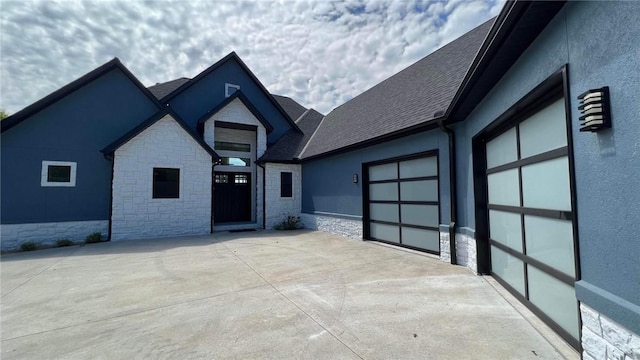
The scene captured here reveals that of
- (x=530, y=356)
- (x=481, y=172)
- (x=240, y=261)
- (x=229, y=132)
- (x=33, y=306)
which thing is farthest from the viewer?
(x=229, y=132)

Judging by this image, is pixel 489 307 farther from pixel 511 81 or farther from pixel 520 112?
pixel 511 81

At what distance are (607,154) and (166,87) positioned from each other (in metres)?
18.2

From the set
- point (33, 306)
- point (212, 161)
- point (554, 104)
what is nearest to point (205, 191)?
point (212, 161)

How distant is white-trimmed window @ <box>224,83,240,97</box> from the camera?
49.2 feet

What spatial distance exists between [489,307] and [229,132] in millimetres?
13352

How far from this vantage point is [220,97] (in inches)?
583

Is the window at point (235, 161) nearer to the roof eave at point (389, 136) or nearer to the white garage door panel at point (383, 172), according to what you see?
the roof eave at point (389, 136)

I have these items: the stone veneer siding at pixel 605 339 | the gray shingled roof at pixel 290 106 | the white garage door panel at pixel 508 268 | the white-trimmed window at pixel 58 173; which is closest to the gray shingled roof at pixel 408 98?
the white garage door panel at pixel 508 268

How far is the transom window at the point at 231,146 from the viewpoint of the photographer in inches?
554

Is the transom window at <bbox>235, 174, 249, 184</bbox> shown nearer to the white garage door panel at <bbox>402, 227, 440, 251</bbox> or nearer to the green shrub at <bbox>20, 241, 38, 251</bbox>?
the green shrub at <bbox>20, 241, 38, 251</bbox>

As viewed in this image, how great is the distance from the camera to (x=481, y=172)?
225 inches

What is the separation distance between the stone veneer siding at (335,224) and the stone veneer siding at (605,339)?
716 centimetres

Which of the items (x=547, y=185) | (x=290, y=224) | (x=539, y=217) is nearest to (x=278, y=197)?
(x=290, y=224)

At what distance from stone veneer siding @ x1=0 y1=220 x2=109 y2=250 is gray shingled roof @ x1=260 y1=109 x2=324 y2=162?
23.3 ft
